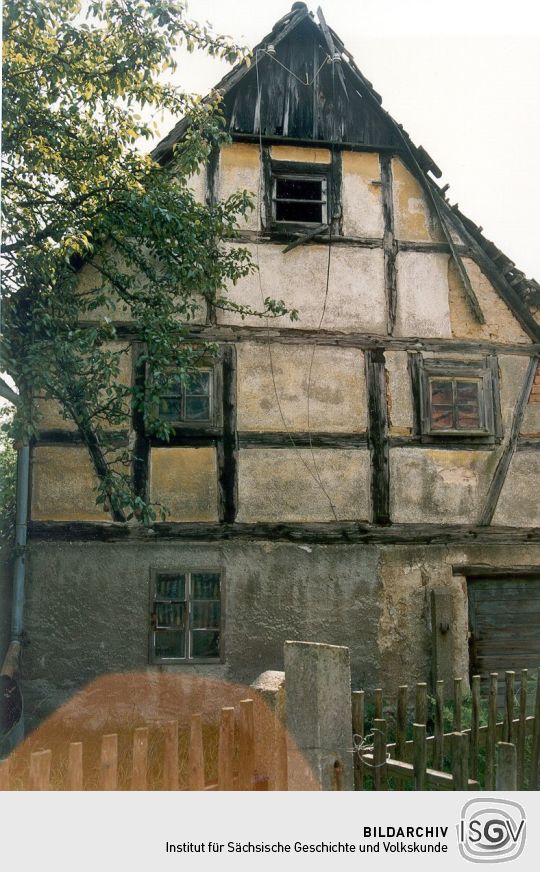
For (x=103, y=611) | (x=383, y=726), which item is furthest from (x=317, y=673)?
(x=103, y=611)

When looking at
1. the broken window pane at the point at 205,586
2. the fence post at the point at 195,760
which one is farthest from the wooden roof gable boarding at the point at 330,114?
the fence post at the point at 195,760

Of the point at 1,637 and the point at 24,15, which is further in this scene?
the point at 1,637

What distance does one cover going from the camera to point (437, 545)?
385 inches

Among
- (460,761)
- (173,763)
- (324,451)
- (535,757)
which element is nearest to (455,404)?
(324,451)

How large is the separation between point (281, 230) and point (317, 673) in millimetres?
7027

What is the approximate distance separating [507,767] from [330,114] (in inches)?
345

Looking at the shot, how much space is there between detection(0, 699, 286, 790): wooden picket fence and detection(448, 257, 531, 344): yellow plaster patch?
23.3 ft

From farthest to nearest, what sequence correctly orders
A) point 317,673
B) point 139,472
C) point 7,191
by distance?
point 139,472, point 7,191, point 317,673

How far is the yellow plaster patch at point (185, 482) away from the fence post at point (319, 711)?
5.13 meters

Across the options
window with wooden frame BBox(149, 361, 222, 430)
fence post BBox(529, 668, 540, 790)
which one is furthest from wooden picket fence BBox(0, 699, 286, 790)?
window with wooden frame BBox(149, 361, 222, 430)

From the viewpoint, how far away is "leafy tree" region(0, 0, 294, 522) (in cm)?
681
